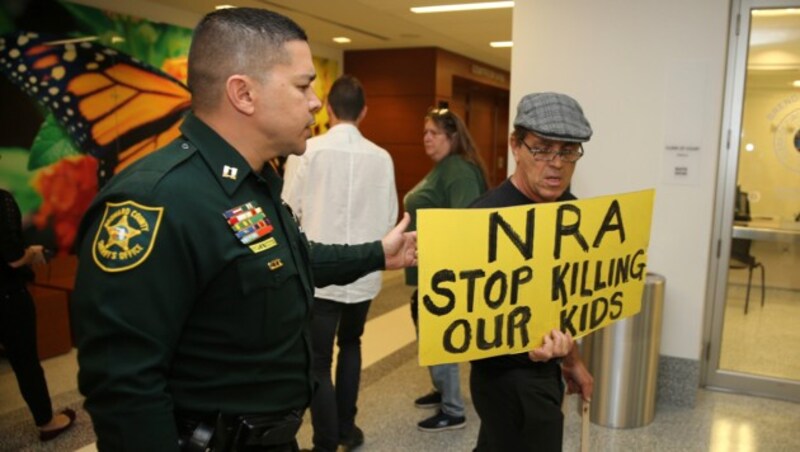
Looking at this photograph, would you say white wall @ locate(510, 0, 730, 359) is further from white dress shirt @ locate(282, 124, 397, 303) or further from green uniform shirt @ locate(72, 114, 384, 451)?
green uniform shirt @ locate(72, 114, 384, 451)

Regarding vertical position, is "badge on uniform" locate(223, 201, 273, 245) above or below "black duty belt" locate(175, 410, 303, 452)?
above

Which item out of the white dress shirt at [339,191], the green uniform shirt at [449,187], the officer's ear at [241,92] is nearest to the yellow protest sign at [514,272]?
the officer's ear at [241,92]

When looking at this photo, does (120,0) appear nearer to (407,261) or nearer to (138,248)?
(407,261)

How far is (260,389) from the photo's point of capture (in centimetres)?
116

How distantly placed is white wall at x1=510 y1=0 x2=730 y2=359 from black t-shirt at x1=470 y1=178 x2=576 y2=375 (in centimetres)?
194

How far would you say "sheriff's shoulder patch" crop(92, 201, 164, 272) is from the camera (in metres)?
0.96

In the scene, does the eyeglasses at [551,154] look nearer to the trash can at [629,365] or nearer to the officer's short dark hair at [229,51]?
the officer's short dark hair at [229,51]

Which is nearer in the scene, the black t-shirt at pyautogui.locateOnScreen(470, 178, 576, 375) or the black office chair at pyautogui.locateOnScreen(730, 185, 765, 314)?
the black t-shirt at pyautogui.locateOnScreen(470, 178, 576, 375)

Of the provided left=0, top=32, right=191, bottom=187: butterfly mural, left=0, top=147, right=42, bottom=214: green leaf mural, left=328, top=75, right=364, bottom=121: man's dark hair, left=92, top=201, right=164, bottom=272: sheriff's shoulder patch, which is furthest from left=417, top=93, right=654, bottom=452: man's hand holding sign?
left=0, top=32, right=191, bottom=187: butterfly mural

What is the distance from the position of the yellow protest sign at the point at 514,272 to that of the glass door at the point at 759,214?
7.11 feet

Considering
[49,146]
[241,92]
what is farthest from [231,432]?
[49,146]

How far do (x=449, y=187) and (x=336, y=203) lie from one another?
0.64m

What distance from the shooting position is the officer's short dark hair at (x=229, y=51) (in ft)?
3.68

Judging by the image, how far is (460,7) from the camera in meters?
5.40
